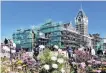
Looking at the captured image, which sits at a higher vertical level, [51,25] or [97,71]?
[51,25]

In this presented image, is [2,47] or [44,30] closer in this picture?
[2,47]

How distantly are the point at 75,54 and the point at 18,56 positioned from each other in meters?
1.30

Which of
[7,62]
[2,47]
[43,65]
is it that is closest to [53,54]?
[43,65]

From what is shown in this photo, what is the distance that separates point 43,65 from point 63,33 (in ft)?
97.3

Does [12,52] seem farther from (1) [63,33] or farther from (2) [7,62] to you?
(1) [63,33]

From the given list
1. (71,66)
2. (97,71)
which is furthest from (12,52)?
Answer: (97,71)

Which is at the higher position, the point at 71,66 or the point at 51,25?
the point at 51,25

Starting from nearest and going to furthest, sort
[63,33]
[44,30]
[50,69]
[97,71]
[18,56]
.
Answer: [50,69]
[97,71]
[18,56]
[63,33]
[44,30]

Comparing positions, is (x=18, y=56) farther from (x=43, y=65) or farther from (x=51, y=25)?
(x=51, y=25)

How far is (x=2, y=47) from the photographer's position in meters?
7.20

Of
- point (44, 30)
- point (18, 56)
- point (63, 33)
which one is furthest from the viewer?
point (44, 30)

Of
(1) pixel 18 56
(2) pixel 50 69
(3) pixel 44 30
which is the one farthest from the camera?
(3) pixel 44 30

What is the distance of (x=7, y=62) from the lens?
6.55 meters

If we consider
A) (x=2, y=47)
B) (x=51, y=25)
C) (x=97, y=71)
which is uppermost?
(x=51, y=25)
